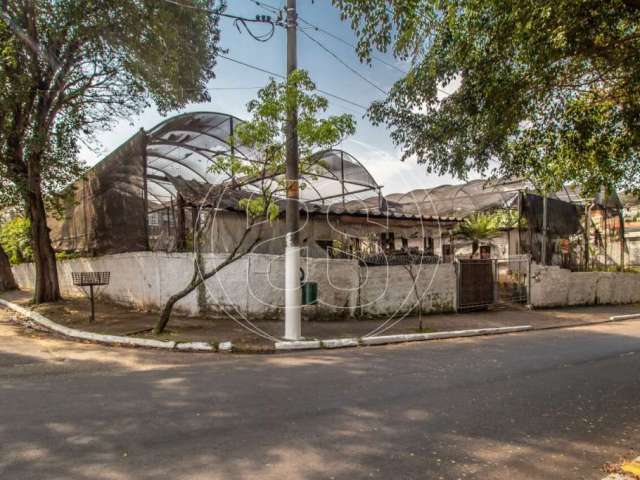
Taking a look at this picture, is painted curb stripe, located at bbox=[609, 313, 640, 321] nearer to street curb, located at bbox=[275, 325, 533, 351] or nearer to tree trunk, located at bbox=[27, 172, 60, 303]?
street curb, located at bbox=[275, 325, 533, 351]

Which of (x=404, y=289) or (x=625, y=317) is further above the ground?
(x=404, y=289)

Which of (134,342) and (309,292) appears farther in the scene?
(309,292)

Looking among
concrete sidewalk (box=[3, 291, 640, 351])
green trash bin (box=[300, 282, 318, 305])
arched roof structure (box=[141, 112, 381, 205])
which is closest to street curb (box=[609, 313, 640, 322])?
concrete sidewalk (box=[3, 291, 640, 351])

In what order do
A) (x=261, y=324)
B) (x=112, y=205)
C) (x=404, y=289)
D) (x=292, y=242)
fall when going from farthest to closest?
(x=112, y=205) < (x=404, y=289) < (x=261, y=324) < (x=292, y=242)

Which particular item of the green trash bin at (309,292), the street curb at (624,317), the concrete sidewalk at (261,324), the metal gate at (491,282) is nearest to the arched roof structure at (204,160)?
the green trash bin at (309,292)

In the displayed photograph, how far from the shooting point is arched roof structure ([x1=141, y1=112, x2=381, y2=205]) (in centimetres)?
1282

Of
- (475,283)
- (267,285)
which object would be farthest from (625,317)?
(267,285)

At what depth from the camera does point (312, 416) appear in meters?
4.21

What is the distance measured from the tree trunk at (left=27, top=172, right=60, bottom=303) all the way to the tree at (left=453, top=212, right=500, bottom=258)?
15341 millimetres

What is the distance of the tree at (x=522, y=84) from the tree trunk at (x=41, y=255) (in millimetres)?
10621

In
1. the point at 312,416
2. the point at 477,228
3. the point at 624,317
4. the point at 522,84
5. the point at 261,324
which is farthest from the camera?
the point at 477,228

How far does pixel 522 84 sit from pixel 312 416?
5863 millimetres

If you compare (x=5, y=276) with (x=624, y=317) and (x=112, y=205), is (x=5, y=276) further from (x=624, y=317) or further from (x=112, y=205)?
(x=624, y=317)

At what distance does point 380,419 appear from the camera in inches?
165
